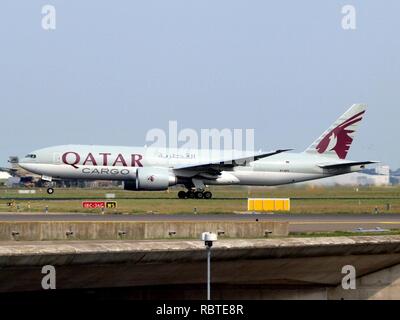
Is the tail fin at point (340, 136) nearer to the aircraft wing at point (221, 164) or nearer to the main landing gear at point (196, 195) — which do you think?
the aircraft wing at point (221, 164)

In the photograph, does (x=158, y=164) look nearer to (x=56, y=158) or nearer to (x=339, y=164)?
(x=56, y=158)

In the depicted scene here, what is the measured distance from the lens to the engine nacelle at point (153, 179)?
66.5 metres

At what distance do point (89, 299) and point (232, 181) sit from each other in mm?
43953

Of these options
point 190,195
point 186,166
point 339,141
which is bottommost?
point 190,195

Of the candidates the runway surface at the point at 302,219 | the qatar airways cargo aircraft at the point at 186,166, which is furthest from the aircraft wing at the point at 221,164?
the runway surface at the point at 302,219

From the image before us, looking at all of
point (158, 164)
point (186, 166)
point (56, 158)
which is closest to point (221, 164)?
point (186, 166)

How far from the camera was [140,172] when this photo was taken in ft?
219

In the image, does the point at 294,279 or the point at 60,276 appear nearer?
Answer: the point at 60,276

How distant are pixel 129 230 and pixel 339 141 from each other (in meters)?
45.3

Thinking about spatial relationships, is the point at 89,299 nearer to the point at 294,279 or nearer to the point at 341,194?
the point at 294,279

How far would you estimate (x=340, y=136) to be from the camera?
7688 centimetres

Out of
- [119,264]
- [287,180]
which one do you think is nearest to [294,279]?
[119,264]
